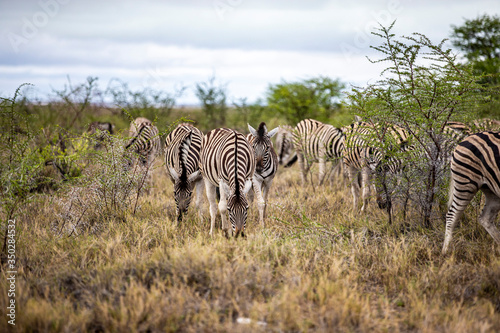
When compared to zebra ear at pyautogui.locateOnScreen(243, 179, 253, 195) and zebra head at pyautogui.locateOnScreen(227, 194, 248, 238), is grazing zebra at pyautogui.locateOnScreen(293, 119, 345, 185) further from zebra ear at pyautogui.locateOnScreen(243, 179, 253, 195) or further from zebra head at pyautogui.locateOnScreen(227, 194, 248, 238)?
zebra head at pyautogui.locateOnScreen(227, 194, 248, 238)

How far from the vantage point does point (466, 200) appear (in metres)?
4.89

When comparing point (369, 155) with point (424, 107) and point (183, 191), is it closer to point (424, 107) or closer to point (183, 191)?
point (424, 107)

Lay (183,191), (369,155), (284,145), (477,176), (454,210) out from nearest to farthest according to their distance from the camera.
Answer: (477,176) → (454,210) → (183,191) → (369,155) → (284,145)

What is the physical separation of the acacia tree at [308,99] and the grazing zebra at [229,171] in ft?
32.5

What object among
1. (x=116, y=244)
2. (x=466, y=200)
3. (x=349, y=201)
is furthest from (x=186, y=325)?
(x=349, y=201)

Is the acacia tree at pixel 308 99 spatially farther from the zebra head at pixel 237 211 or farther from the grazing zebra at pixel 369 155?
the zebra head at pixel 237 211

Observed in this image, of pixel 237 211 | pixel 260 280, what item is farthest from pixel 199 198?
pixel 260 280

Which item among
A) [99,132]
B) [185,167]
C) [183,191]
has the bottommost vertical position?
[183,191]

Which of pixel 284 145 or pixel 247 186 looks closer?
pixel 247 186

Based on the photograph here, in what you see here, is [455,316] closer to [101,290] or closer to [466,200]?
[466,200]

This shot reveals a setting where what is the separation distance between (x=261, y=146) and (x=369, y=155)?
204 cm

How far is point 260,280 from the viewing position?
13.5 ft

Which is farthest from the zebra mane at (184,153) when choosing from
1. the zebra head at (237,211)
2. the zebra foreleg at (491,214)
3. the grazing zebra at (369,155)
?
the zebra foreleg at (491,214)

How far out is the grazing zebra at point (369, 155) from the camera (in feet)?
20.0
